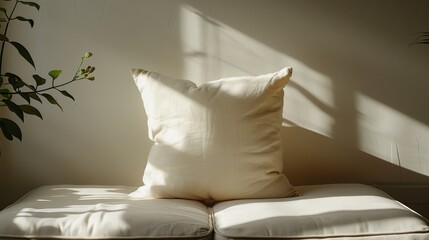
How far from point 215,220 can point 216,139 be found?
42cm

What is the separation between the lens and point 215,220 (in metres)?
2.07

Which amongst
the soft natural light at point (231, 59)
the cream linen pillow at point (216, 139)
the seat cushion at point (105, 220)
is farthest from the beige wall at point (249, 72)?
the seat cushion at point (105, 220)

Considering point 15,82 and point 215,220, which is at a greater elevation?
point 15,82

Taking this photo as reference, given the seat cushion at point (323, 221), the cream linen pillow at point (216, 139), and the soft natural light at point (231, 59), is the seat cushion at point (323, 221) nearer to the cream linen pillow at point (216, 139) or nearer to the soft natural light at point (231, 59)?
the cream linen pillow at point (216, 139)

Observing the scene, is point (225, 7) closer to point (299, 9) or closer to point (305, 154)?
point (299, 9)

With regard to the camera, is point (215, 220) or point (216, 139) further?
point (216, 139)

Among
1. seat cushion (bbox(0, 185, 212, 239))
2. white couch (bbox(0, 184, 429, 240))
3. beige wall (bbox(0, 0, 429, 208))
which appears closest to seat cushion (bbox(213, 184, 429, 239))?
white couch (bbox(0, 184, 429, 240))

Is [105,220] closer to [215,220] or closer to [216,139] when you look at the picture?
[215,220]

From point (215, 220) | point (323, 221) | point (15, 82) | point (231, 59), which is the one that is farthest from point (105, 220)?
point (231, 59)

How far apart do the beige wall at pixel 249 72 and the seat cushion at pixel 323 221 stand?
2.03 feet

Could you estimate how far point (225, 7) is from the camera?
2717 millimetres

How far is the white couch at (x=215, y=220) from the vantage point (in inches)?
74.9

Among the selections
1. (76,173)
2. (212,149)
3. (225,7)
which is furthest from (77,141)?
(225,7)

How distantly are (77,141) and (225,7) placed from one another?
87 centimetres
